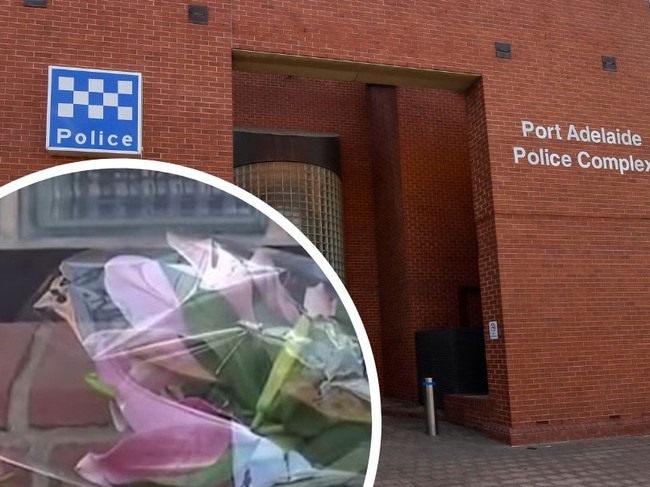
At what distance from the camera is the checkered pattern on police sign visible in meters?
6.29

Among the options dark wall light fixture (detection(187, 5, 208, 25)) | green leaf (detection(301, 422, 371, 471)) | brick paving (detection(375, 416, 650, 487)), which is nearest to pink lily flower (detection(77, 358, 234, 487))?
green leaf (detection(301, 422, 371, 471))

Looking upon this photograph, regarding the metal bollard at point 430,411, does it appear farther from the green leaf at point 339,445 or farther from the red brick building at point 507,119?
the green leaf at point 339,445

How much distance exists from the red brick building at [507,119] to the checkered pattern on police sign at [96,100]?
0.22 m

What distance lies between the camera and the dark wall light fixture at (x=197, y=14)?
705 centimetres

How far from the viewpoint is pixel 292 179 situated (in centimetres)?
1155

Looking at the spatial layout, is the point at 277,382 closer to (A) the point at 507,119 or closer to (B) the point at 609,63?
(A) the point at 507,119

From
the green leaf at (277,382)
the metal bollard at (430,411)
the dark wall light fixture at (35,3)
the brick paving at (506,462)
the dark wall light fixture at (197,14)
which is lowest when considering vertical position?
the brick paving at (506,462)

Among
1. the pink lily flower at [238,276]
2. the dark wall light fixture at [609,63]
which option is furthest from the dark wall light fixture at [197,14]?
the dark wall light fixture at [609,63]

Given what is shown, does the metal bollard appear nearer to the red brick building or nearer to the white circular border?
the red brick building

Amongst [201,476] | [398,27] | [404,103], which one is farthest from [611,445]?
[404,103]

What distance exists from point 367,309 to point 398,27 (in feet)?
20.5

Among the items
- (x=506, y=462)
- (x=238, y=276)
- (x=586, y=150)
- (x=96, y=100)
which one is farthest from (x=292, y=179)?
(x=238, y=276)

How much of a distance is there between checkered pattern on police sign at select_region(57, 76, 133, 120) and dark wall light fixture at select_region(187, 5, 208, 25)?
114cm

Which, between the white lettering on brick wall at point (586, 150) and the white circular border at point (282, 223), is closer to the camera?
the white circular border at point (282, 223)
